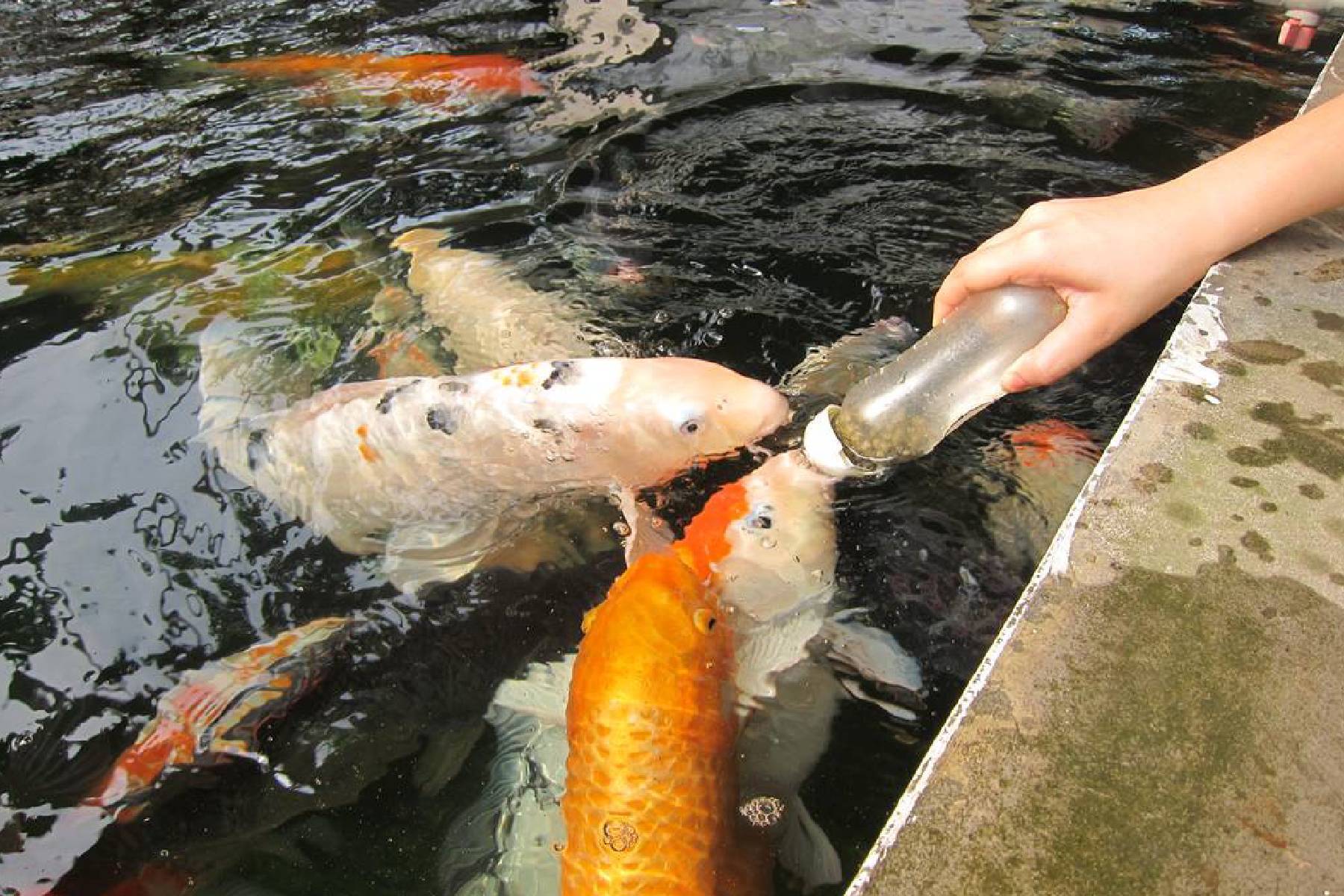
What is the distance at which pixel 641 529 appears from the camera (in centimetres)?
277

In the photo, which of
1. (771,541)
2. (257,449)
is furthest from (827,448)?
(257,449)

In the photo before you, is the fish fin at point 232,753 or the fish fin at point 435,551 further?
the fish fin at point 435,551

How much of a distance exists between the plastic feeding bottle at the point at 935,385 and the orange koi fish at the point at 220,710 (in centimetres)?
156

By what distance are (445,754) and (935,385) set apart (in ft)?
5.21

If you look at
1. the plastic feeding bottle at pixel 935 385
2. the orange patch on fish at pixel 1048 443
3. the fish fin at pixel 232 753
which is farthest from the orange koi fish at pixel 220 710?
the orange patch on fish at pixel 1048 443

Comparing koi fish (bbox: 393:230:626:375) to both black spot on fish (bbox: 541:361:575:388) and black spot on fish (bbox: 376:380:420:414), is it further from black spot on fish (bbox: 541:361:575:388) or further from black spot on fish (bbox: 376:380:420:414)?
black spot on fish (bbox: 541:361:575:388)

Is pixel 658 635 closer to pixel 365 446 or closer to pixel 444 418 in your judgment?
pixel 444 418

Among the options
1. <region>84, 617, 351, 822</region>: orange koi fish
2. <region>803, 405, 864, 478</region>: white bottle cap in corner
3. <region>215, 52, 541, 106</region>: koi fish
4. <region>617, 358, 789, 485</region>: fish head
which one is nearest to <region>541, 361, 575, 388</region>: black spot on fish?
<region>617, 358, 789, 485</region>: fish head

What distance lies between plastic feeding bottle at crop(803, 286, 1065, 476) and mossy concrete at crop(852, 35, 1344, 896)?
0.32 m

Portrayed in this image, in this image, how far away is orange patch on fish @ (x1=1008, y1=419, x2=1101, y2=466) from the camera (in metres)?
2.90

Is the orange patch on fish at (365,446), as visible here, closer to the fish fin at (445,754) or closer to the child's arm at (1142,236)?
the fish fin at (445,754)

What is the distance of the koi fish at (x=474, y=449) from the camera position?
2.94 metres

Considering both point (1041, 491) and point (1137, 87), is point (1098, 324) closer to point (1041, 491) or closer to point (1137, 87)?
point (1041, 491)

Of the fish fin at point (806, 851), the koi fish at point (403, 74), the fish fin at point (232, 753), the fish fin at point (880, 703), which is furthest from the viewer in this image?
the koi fish at point (403, 74)
